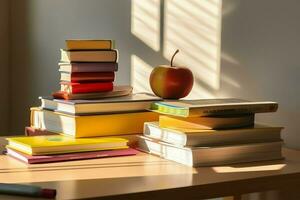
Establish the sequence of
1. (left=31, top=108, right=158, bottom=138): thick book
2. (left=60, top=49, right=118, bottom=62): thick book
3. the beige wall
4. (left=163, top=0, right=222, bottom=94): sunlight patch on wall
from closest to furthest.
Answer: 1. (left=31, top=108, right=158, bottom=138): thick book
2. (left=60, top=49, right=118, bottom=62): thick book
3. (left=163, top=0, right=222, bottom=94): sunlight patch on wall
4. the beige wall

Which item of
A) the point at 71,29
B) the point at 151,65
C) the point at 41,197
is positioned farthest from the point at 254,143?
the point at 71,29

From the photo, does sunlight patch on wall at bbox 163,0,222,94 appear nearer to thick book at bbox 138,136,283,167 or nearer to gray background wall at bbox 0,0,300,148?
gray background wall at bbox 0,0,300,148

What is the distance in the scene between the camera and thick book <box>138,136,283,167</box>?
1328mm

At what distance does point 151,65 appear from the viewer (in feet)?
6.75

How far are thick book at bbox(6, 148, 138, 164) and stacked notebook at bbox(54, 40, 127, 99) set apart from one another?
250 mm

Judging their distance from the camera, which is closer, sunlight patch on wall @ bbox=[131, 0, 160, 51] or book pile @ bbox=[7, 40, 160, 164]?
book pile @ bbox=[7, 40, 160, 164]

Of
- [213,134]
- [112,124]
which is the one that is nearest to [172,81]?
[112,124]

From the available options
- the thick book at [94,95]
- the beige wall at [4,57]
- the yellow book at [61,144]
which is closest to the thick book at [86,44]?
the thick book at [94,95]

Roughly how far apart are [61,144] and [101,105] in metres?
0.21

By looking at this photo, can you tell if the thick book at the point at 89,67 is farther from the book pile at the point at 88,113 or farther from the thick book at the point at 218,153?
the thick book at the point at 218,153

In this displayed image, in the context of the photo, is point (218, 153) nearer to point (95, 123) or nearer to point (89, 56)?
point (95, 123)

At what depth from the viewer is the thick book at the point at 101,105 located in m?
1.55

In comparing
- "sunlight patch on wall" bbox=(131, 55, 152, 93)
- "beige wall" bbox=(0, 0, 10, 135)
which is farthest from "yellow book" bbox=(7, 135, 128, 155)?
"beige wall" bbox=(0, 0, 10, 135)

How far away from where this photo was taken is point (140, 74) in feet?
6.92
